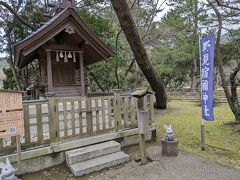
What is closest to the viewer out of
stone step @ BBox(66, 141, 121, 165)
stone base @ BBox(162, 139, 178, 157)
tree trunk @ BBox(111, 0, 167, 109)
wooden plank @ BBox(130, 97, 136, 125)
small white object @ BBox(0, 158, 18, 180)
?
small white object @ BBox(0, 158, 18, 180)

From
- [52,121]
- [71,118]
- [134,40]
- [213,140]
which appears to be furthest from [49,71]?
[213,140]

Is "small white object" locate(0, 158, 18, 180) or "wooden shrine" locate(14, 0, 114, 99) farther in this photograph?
"wooden shrine" locate(14, 0, 114, 99)

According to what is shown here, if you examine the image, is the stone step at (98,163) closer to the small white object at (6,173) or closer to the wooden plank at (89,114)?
the wooden plank at (89,114)

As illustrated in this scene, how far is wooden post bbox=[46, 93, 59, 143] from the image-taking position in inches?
180

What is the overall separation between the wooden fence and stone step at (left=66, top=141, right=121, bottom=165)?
352 mm

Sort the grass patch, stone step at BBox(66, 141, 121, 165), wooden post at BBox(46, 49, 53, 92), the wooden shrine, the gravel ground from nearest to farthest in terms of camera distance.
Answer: the gravel ground < stone step at BBox(66, 141, 121, 165) < the grass patch < the wooden shrine < wooden post at BBox(46, 49, 53, 92)

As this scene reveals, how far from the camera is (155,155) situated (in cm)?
521

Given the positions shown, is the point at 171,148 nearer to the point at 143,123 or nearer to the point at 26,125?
the point at 143,123

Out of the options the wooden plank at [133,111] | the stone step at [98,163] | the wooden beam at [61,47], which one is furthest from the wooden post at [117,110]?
→ the wooden beam at [61,47]

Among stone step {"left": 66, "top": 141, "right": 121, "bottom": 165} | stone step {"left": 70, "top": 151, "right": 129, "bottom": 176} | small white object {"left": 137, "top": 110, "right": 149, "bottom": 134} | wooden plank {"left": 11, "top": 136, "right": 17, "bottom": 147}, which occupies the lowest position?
stone step {"left": 70, "top": 151, "right": 129, "bottom": 176}

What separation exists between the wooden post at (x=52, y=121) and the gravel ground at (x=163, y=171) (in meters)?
0.63

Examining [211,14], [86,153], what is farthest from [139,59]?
[211,14]

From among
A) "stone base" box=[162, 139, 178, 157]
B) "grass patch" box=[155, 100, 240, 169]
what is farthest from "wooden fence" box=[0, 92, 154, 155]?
"grass patch" box=[155, 100, 240, 169]

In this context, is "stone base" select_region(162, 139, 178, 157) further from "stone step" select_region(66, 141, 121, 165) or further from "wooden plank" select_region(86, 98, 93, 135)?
"wooden plank" select_region(86, 98, 93, 135)
